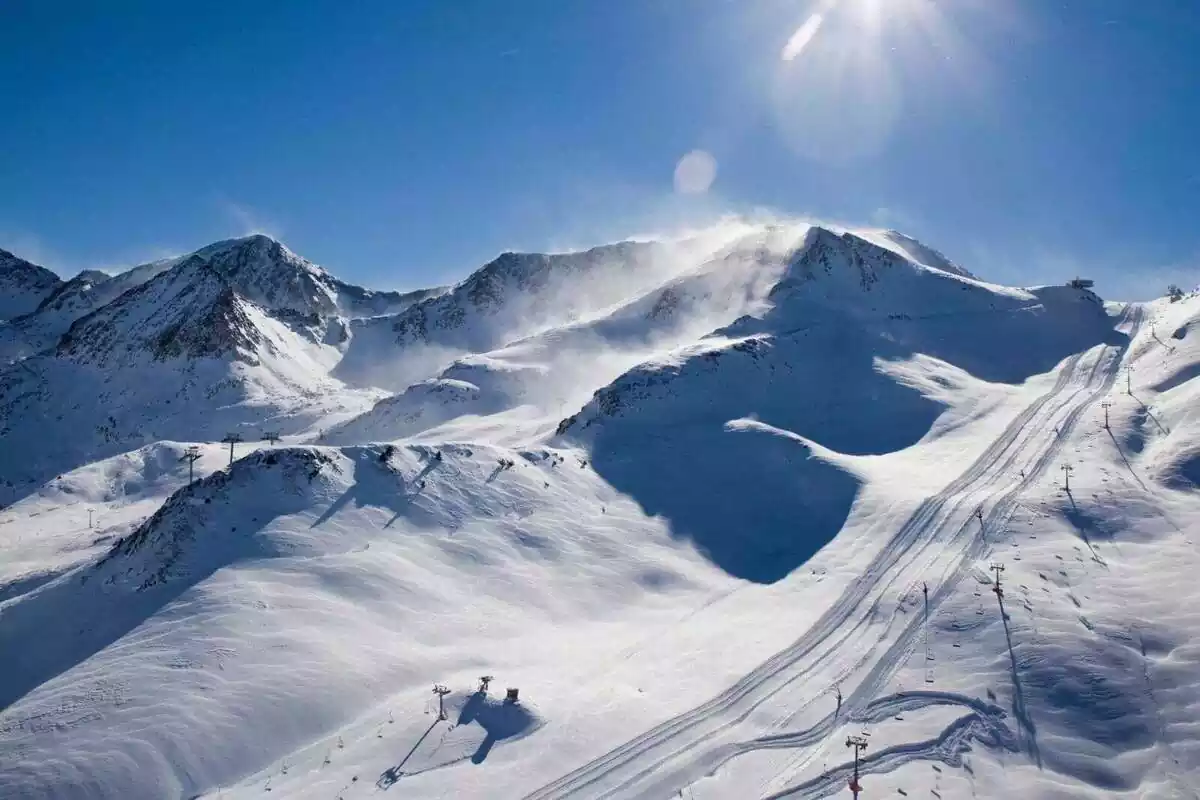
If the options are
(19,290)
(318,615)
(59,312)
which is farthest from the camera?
(19,290)

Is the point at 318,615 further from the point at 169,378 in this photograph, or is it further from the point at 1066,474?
the point at 169,378

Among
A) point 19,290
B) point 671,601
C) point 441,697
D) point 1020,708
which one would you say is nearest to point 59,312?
point 19,290

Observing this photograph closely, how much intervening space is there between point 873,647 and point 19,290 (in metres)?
231

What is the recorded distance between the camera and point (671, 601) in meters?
38.9

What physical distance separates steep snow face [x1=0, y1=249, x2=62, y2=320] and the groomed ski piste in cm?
14648

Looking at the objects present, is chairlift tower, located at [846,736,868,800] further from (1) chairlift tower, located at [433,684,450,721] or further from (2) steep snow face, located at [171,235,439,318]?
(2) steep snow face, located at [171,235,439,318]

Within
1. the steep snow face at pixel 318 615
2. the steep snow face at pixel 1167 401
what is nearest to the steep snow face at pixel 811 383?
the steep snow face at pixel 318 615

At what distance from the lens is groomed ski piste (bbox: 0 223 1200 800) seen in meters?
24.1

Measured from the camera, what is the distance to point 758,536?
4709 cm

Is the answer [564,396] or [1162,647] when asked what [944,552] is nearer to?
[1162,647]

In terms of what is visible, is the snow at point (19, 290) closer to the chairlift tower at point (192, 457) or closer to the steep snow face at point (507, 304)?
the steep snow face at point (507, 304)

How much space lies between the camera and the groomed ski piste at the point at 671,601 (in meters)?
24.1

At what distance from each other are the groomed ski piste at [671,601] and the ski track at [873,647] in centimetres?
15

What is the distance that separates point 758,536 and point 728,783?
25156mm
